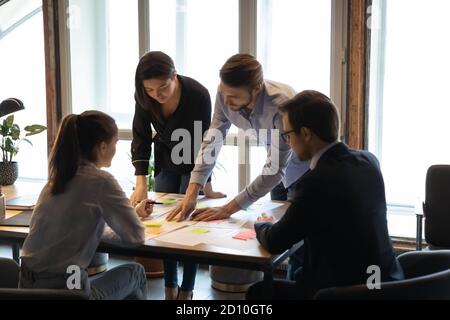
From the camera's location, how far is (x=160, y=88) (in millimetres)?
2490

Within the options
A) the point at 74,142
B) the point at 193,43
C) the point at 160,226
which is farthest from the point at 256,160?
the point at 74,142

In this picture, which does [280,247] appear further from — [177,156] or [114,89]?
[114,89]

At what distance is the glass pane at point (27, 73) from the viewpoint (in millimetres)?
4477

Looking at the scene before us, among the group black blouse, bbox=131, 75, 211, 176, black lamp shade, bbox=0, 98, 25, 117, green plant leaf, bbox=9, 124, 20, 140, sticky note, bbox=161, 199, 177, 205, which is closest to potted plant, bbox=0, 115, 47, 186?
green plant leaf, bbox=9, 124, 20, 140

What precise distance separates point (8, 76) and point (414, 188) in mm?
3355

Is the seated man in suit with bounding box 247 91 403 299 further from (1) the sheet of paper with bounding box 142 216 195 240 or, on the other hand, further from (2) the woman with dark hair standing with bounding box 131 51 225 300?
(2) the woman with dark hair standing with bounding box 131 51 225 300

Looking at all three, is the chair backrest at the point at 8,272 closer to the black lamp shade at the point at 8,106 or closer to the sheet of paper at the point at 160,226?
the sheet of paper at the point at 160,226

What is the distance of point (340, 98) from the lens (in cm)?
351

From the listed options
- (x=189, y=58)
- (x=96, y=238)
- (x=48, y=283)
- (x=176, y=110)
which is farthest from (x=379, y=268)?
(x=189, y=58)

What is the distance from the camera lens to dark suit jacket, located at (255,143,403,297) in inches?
66.4

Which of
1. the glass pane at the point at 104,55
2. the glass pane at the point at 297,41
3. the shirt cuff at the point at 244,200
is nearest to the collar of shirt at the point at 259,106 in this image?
the shirt cuff at the point at 244,200

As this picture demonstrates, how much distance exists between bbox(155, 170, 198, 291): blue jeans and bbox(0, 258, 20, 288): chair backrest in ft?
3.04

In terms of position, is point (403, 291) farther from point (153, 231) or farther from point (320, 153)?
point (153, 231)

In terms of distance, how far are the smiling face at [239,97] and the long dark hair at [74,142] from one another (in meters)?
0.53
